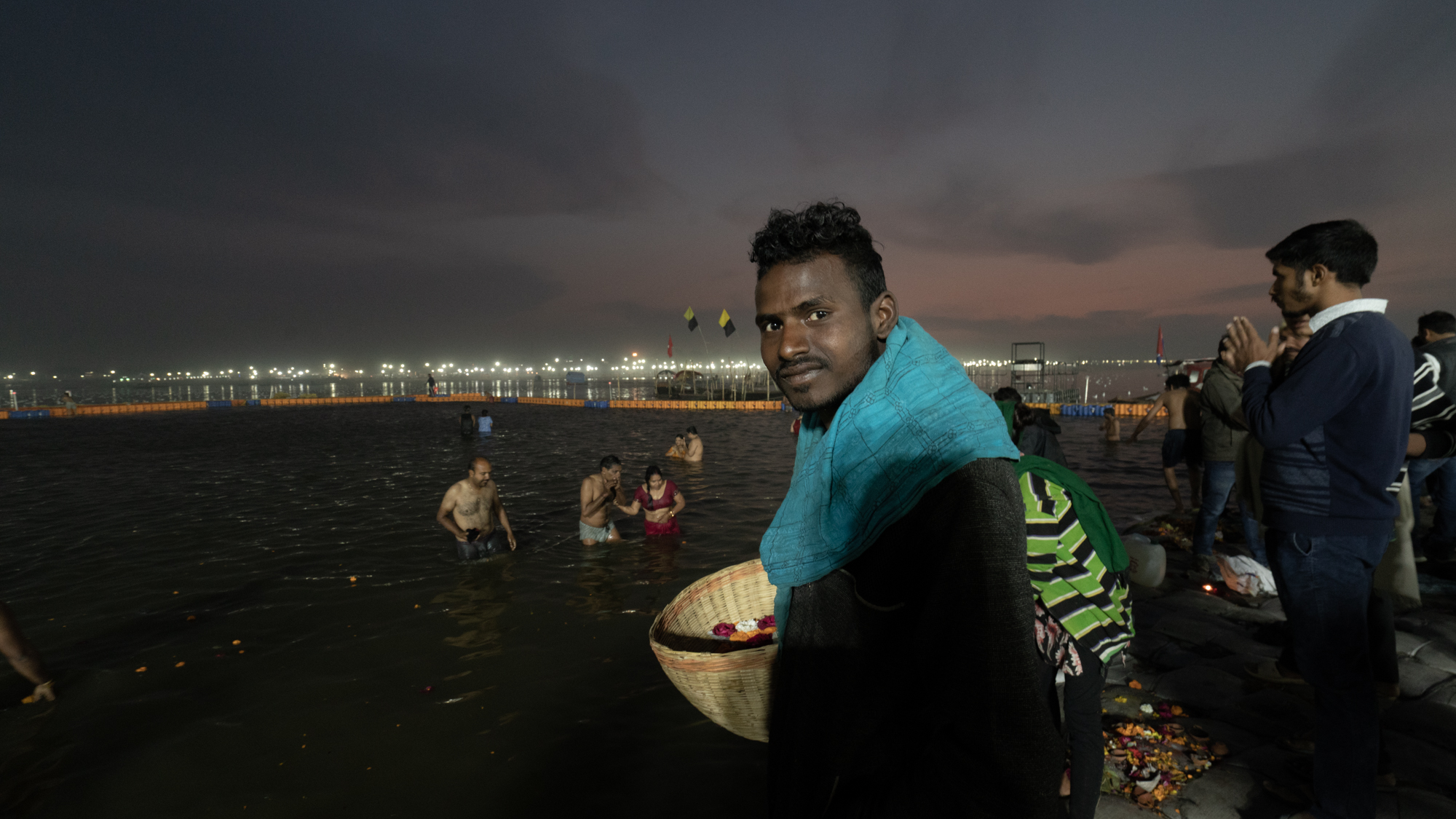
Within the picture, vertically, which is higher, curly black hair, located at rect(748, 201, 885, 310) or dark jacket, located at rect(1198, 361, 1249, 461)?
curly black hair, located at rect(748, 201, 885, 310)

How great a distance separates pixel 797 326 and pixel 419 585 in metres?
7.60

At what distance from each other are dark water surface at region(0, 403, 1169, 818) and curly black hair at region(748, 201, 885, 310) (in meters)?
3.64

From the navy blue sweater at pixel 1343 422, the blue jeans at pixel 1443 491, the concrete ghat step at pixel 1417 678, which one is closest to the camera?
the navy blue sweater at pixel 1343 422

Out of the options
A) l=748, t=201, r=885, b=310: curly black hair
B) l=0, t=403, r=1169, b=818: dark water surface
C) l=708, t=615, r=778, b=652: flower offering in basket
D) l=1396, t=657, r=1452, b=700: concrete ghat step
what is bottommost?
l=0, t=403, r=1169, b=818: dark water surface

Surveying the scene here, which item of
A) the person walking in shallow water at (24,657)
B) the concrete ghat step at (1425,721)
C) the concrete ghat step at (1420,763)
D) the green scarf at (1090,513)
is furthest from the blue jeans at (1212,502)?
the person walking in shallow water at (24,657)

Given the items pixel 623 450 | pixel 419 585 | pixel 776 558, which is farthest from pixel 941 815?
pixel 623 450

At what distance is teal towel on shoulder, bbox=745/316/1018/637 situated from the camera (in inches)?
43.6

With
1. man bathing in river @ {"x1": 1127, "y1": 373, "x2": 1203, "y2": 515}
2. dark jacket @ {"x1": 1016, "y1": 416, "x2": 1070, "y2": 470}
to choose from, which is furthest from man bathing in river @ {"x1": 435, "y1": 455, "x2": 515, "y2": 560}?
man bathing in river @ {"x1": 1127, "y1": 373, "x2": 1203, "y2": 515}

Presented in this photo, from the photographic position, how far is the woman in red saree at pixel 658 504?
8.89 metres

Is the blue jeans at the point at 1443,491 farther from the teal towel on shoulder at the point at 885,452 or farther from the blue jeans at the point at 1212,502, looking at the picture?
the teal towel on shoulder at the point at 885,452

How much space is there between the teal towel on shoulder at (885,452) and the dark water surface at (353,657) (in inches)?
126

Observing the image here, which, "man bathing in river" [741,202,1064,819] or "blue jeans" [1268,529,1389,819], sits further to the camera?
"blue jeans" [1268,529,1389,819]

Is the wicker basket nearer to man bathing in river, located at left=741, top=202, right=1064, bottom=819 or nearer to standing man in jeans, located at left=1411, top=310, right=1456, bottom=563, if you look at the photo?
man bathing in river, located at left=741, top=202, right=1064, bottom=819

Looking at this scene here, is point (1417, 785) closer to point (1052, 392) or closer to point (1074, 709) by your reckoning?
point (1074, 709)
